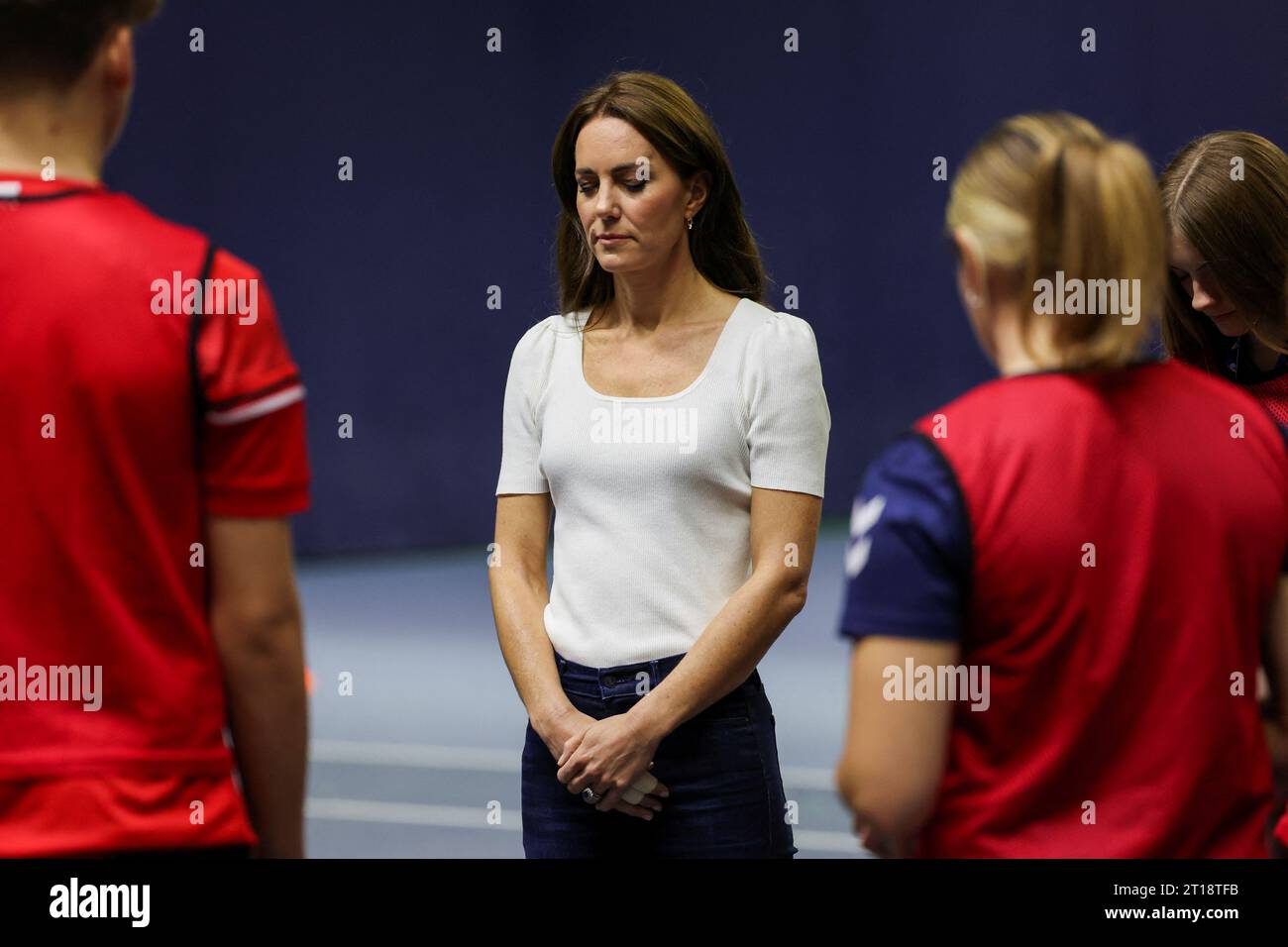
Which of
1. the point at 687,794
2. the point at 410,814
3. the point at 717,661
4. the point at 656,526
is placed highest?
the point at 656,526

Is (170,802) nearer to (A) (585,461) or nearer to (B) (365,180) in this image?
(A) (585,461)

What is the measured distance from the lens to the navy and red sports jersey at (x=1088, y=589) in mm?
1357

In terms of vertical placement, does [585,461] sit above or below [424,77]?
below

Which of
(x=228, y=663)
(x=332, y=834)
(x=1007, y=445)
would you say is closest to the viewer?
(x=1007, y=445)

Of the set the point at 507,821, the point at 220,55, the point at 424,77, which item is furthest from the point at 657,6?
the point at 507,821

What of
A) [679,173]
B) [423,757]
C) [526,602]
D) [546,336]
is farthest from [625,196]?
[423,757]

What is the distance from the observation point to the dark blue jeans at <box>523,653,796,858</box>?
215 cm

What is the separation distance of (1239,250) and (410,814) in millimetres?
3171

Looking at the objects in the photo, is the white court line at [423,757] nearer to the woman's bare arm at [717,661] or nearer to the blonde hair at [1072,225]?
the woman's bare arm at [717,661]

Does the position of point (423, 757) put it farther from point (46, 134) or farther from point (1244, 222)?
point (46, 134)

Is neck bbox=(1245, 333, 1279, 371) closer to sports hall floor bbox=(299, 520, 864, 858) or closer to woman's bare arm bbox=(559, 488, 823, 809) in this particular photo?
woman's bare arm bbox=(559, 488, 823, 809)

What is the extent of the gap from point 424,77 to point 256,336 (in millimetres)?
7278

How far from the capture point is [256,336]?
143 centimetres

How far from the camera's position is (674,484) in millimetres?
2199
